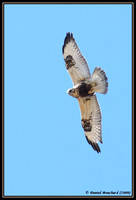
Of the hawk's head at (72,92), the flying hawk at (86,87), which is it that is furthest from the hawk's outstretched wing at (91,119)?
the hawk's head at (72,92)

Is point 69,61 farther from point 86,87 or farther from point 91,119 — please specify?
point 91,119

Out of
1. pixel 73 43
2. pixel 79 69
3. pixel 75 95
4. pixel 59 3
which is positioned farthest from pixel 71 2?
pixel 75 95

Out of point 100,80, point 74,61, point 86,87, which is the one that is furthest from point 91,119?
point 74,61

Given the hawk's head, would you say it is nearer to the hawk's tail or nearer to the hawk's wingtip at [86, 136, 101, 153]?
the hawk's tail

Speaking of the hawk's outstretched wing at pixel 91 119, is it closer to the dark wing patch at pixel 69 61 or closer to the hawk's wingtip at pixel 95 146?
the hawk's wingtip at pixel 95 146

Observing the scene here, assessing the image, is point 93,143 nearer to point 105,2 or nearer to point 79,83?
point 79,83
